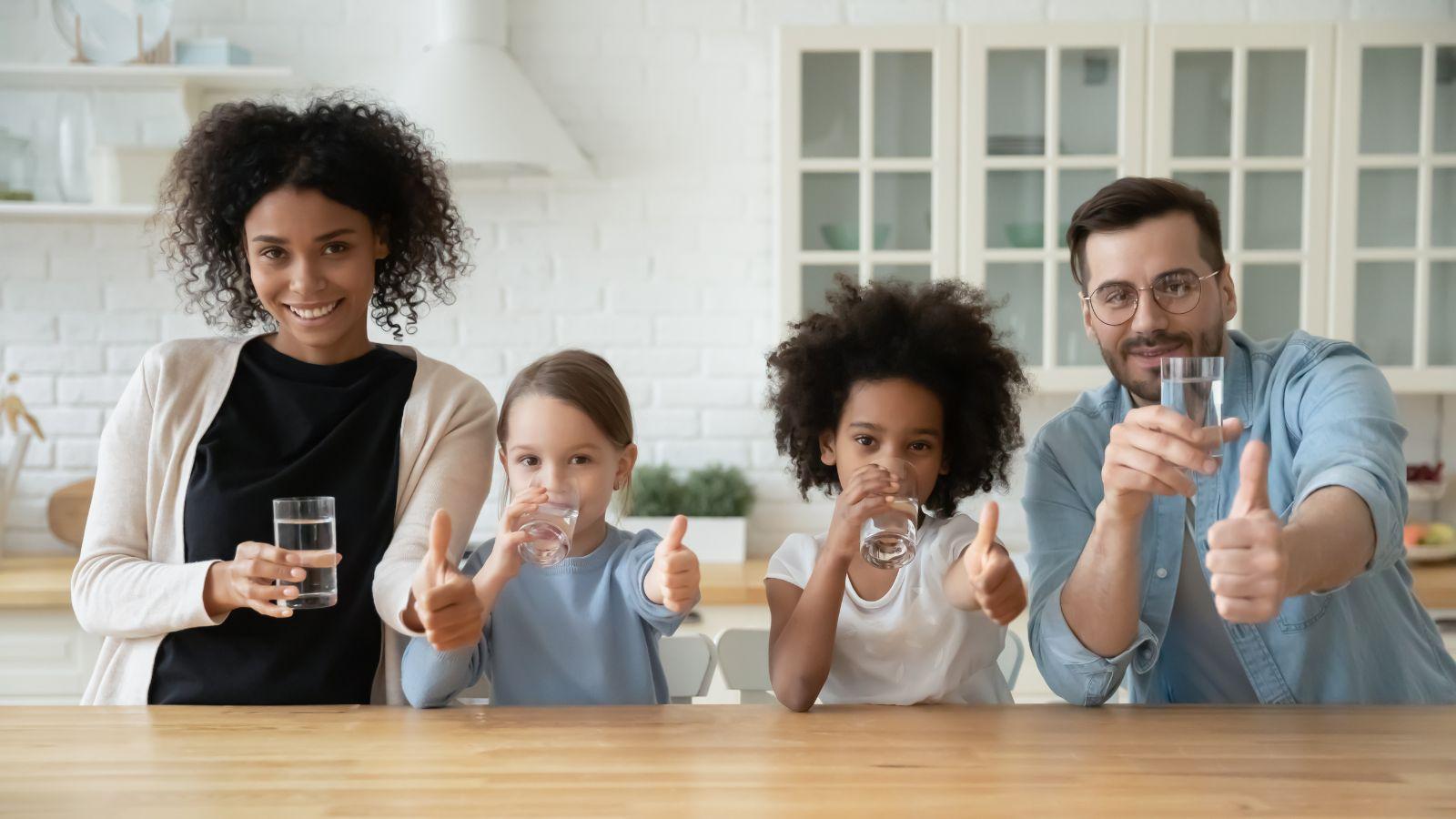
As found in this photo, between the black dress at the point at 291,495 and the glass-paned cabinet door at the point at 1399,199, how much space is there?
2.62m

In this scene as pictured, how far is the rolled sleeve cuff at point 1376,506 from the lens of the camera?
136cm

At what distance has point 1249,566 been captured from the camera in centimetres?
117

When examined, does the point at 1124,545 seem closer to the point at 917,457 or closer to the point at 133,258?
the point at 917,457

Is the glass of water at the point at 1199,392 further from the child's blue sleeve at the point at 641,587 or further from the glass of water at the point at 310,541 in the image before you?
the glass of water at the point at 310,541

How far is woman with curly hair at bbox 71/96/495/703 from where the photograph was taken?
1548 mm

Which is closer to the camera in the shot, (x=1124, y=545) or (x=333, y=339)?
(x=1124, y=545)

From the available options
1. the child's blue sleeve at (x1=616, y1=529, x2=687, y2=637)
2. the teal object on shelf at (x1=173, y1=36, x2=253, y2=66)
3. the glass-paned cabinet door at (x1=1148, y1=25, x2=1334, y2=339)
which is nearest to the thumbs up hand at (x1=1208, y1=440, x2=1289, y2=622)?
the child's blue sleeve at (x1=616, y1=529, x2=687, y2=637)

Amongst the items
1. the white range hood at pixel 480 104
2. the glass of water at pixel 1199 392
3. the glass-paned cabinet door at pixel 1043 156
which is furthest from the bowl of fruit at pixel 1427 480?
the glass of water at pixel 1199 392

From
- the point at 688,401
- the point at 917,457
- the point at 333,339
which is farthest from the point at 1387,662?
the point at 688,401

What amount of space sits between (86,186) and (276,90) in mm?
565

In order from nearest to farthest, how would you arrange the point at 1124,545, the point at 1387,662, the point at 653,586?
the point at 1124,545 → the point at 653,586 → the point at 1387,662

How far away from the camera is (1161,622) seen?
5.35 ft

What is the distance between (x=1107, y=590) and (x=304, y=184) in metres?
1.15

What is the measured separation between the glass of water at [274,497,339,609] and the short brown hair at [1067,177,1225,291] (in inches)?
41.1
